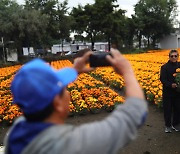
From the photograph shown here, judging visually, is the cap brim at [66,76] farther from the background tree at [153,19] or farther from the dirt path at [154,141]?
the background tree at [153,19]

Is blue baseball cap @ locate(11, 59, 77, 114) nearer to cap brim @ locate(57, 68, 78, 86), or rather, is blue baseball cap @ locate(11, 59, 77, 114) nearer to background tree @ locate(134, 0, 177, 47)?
cap brim @ locate(57, 68, 78, 86)

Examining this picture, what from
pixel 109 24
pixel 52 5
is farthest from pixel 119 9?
pixel 52 5

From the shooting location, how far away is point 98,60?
160 centimetres

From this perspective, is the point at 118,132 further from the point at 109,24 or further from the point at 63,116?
the point at 109,24

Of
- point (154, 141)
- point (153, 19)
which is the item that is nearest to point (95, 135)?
point (154, 141)

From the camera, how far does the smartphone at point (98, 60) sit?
5.19 ft

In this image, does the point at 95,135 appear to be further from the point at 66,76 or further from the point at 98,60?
the point at 98,60

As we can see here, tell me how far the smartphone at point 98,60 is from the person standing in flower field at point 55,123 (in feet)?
0.75

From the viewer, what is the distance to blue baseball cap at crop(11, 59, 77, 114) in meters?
1.34

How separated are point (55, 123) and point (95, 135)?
0.20m

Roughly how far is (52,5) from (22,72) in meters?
39.5

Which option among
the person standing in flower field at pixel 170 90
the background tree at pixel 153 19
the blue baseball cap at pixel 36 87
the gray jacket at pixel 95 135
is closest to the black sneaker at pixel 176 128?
the person standing in flower field at pixel 170 90

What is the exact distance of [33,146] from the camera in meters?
1.33

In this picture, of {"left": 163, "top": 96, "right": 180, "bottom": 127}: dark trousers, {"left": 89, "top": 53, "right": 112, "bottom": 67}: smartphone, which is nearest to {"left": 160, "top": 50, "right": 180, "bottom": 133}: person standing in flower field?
{"left": 163, "top": 96, "right": 180, "bottom": 127}: dark trousers
